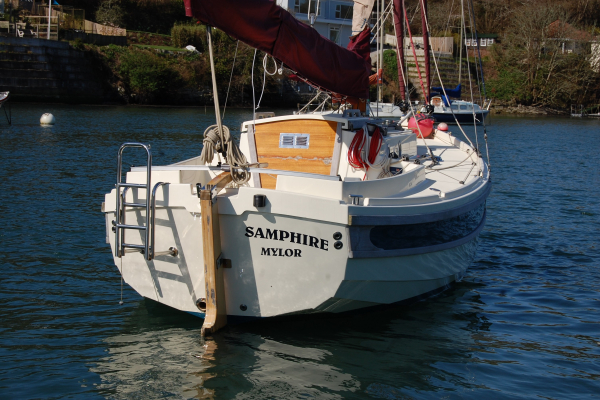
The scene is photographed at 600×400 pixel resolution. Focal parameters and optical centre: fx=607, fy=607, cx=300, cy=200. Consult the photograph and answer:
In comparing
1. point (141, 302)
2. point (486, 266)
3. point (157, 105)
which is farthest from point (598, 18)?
point (141, 302)

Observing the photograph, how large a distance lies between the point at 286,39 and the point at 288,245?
2.49 metres

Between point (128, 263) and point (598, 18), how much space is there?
273ft

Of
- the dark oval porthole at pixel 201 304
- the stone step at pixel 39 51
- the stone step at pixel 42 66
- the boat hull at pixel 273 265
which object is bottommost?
the dark oval porthole at pixel 201 304

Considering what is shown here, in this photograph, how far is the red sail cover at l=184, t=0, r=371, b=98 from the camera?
665 cm

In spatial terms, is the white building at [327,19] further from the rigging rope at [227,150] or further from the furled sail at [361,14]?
the rigging rope at [227,150]

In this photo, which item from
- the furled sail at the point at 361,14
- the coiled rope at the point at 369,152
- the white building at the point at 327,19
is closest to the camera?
the coiled rope at the point at 369,152

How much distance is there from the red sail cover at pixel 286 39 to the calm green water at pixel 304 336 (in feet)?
10.4

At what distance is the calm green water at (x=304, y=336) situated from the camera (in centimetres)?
617

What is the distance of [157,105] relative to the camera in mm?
52969

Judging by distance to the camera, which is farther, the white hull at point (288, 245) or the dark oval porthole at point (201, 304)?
the dark oval porthole at point (201, 304)

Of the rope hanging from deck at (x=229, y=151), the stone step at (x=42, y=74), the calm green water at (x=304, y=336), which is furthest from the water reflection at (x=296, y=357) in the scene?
the stone step at (x=42, y=74)

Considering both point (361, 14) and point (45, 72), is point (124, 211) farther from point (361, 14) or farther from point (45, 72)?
point (45, 72)

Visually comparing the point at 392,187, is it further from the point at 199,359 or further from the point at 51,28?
the point at 51,28

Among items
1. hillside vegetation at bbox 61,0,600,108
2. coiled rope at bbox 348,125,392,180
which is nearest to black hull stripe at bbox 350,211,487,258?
coiled rope at bbox 348,125,392,180
